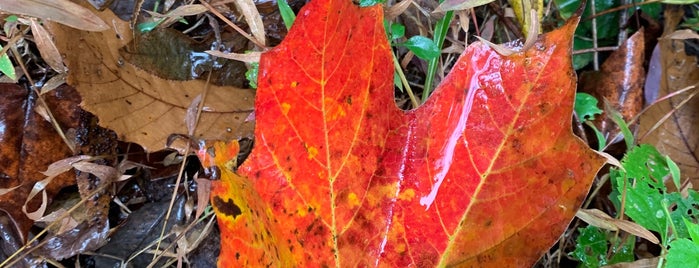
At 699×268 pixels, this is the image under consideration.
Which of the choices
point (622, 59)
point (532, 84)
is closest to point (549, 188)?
point (532, 84)

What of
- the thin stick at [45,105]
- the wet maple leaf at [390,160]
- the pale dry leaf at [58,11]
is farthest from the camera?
the thin stick at [45,105]

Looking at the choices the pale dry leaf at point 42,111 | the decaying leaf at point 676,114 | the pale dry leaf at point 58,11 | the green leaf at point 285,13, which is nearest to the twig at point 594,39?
the decaying leaf at point 676,114

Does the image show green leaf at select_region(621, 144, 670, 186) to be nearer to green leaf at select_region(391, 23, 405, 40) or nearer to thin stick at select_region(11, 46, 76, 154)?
green leaf at select_region(391, 23, 405, 40)

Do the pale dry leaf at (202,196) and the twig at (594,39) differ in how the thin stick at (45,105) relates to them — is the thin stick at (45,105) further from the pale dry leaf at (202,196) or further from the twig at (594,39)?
the twig at (594,39)

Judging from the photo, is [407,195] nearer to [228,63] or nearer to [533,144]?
[533,144]

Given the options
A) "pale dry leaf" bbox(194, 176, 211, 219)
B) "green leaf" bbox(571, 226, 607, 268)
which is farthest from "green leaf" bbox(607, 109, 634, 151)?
"pale dry leaf" bbox(194, 176, 211, 219)

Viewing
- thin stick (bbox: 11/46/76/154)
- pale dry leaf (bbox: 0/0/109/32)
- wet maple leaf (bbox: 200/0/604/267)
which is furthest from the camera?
thin stick (bbox: 11/46/76/154)

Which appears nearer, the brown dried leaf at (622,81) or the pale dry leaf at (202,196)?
the pale dry leaf at (202,196)
